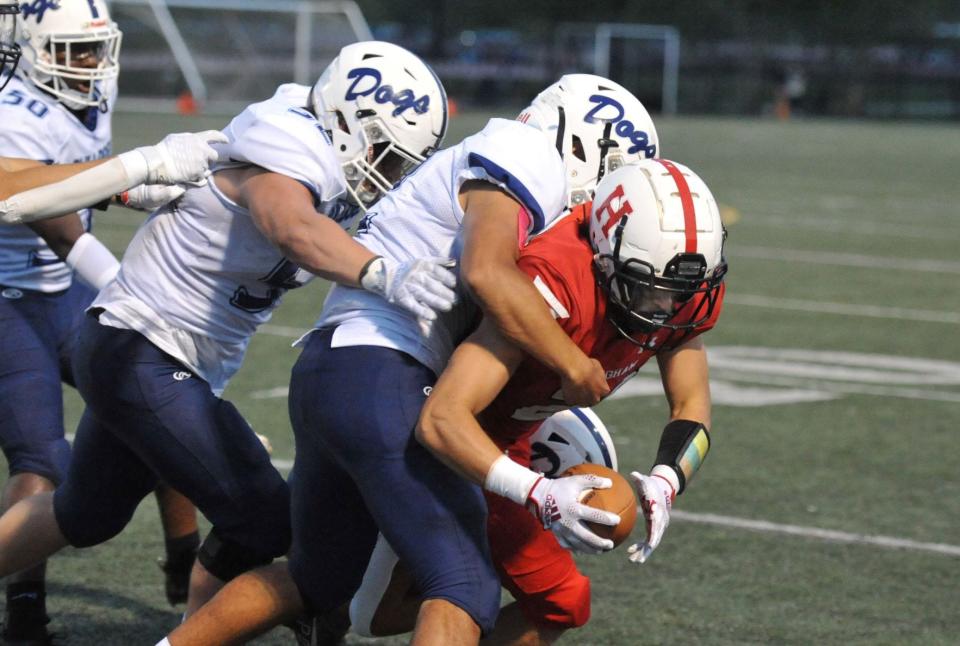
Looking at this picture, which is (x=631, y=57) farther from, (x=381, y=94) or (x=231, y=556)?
(x=231, y=556)

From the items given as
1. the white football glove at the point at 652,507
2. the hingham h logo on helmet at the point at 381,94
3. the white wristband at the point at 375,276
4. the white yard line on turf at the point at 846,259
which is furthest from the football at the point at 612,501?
the white yard line on turf at the point at 846,259

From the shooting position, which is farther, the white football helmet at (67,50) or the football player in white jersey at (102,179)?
the white football helmet at (67,50)

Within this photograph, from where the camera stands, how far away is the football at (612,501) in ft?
10.4

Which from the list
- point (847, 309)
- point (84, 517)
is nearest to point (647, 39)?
point (847, 309)

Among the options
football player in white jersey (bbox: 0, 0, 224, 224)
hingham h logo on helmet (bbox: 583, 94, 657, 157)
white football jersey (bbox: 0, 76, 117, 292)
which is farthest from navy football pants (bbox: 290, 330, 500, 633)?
white football jersey (bbox: 0, 76, 117, 292)

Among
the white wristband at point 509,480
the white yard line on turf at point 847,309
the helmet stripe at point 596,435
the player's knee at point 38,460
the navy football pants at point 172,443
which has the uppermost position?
the white wristband at point 509,480

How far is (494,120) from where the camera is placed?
11.6ft

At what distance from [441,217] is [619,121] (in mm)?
650

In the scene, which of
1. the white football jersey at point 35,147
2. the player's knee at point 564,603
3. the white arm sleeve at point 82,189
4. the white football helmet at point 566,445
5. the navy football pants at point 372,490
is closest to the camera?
the navy football pants at point 372,490

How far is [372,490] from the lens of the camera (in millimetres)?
3236

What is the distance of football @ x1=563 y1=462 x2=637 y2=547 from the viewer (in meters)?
3.17

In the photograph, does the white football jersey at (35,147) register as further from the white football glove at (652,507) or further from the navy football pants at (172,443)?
the white football glove at (652,507)

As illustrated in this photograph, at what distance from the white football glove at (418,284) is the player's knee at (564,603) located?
67 centimetres

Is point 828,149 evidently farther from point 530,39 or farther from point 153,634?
point 153,634
